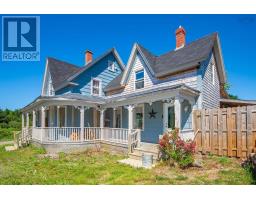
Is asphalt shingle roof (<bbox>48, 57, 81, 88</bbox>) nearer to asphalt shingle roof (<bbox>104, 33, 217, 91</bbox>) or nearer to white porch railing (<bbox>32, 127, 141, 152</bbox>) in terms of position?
white porch railing (<bbox>32, 127, 141, 152</bbox>)

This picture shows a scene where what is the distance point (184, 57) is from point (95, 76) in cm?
773

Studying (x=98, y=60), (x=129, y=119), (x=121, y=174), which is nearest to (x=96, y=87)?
(x=98, y=60)

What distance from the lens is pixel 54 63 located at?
2038cm

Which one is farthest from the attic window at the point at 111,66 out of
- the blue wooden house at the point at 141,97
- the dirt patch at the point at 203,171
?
the dirt patch at the point at 203,171

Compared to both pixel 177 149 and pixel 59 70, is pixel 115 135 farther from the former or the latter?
pixel 59 70

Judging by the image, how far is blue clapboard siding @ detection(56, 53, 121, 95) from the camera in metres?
17.1

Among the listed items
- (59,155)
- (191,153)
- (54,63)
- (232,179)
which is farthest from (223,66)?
(54,63)

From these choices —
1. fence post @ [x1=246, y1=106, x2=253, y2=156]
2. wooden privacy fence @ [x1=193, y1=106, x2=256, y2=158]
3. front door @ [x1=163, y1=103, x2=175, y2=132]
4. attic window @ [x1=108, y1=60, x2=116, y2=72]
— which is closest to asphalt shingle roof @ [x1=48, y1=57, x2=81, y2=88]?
attic window @ [x1=108, y1=60, x2=116, y2=72]

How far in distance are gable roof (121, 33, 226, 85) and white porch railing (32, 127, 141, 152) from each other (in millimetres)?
3632

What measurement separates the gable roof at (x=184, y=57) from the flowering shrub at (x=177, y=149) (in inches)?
168

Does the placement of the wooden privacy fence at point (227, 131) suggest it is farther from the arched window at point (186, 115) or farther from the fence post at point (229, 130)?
the arched window at point (186, 115)

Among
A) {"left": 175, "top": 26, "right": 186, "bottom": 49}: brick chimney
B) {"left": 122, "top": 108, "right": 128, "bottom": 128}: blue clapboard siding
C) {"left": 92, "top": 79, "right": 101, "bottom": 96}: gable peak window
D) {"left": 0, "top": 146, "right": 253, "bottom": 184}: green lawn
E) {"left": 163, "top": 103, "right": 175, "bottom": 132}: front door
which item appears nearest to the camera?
{"left": 0, "top": 146, "right": 253, "bottom": 184}: green lawn

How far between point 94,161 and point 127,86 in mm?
6560
